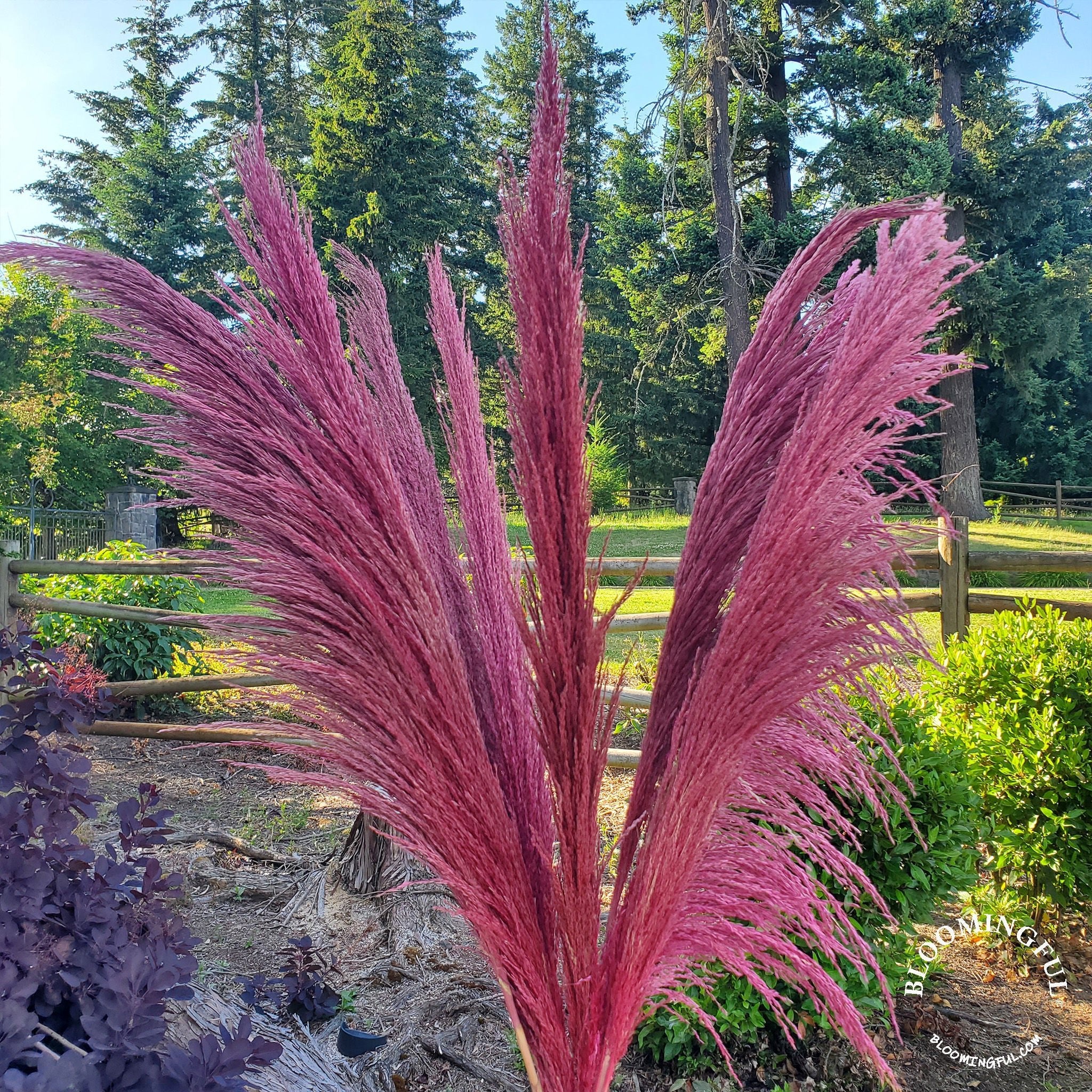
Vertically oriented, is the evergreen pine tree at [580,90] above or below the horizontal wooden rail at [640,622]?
above

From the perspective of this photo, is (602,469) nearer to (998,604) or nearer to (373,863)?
(373,863)

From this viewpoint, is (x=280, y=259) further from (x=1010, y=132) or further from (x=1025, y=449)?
(x=1025, y=449)

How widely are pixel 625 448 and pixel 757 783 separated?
856 inches

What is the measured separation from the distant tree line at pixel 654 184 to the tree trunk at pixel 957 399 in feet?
0.20

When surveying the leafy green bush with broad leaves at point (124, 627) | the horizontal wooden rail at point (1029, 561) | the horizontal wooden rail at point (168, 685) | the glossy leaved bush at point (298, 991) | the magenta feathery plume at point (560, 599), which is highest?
the magenta feathery plume at point (560, 599)

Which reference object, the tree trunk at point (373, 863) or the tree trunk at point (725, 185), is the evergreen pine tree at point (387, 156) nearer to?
the tree trunk at point (725, 185)

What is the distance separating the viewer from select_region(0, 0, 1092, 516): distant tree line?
11805mm

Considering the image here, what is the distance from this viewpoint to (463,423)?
0.96 m

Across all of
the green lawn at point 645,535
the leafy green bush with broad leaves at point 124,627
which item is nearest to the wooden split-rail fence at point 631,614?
the leafy green bush with broad leaves at point 124,627

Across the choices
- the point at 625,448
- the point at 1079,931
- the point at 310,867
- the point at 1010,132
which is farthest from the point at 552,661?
the point at 625,448

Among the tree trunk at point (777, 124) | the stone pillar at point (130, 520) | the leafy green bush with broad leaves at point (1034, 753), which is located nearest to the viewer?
the leafy green bush with broad leaves at point (1034, 753)

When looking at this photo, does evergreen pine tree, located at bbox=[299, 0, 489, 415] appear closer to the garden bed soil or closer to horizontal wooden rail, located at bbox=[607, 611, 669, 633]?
horizontal wooden rail, located at bbox=[607, 611, 669, 633]

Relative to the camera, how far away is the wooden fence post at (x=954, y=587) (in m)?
4.31

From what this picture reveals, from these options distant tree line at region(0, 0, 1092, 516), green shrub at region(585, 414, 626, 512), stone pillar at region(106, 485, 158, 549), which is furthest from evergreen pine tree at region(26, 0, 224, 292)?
green shrub at region(585, 414, 626, 512)
